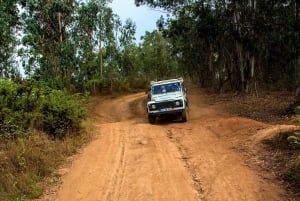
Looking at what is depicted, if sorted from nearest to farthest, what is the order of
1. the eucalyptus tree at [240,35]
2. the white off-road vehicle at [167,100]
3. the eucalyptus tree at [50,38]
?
the white off-road vehicle at [167,100], the eucalyptus tree at [240,35], the eucalyptus tree at [50,38]

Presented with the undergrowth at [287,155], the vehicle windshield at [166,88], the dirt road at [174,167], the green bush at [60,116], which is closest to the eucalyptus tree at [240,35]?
the vehicle windshield at [166,88]

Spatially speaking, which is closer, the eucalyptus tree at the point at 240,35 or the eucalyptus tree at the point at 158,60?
the eucalyptus tree at the point at 240,35

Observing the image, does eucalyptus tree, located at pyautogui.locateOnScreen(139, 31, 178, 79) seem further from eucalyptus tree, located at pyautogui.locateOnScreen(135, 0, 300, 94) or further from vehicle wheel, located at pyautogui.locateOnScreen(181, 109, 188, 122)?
vehicle wheel, located at pyautogui.locateOnScreen(181, 109, 188, 122)

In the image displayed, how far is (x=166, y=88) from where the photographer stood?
2283 centimetres

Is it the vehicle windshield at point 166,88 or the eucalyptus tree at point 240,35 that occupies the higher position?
the eucalyptus tree at point 240,35

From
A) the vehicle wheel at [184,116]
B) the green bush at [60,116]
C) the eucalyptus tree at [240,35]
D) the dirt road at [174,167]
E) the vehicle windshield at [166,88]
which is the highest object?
the eucalyptus tree at [240,35]

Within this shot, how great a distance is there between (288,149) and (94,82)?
33.4m

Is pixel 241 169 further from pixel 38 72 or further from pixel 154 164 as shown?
pixel 38 72

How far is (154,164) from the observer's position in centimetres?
1277

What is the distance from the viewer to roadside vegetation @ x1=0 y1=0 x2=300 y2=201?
46.6 ft

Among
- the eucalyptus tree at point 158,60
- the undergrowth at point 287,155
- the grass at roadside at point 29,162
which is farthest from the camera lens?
the eucalyptus tree at point 158,60

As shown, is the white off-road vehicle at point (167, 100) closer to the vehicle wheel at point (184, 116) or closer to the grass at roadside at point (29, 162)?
the vehicle wheel at point (184, 116)

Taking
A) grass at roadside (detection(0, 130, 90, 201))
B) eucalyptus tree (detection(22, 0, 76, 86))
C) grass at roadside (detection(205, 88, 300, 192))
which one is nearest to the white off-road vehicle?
grass at roadside (detection(205, 88, 300, 192))

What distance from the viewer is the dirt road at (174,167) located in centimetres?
1014
